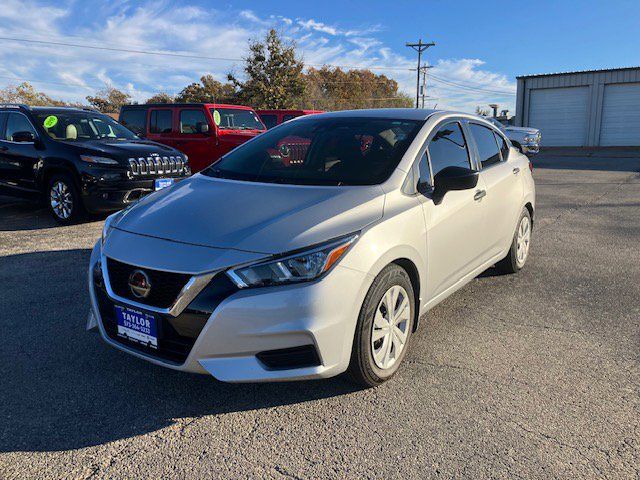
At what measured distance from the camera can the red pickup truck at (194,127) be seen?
1074cm

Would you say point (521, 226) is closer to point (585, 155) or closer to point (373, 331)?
point (373, 331)

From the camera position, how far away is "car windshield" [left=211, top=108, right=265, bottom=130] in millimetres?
11133

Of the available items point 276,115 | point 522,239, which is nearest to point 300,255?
point 522,239

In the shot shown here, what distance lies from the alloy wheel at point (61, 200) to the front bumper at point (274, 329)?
19.0ft

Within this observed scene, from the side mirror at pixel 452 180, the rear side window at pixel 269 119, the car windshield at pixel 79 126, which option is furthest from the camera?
the rear side window at pixel 269 119

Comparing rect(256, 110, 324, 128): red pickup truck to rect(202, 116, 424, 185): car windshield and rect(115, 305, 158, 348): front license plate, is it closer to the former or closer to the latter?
rect(202, 116, 424, 185): car windshield

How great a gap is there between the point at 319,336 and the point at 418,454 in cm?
71

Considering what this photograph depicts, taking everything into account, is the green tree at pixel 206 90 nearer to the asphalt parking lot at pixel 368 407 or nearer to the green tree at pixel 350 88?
the green tree at pixel 350 88

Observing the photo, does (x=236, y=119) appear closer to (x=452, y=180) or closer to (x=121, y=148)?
(x=121, y=148)

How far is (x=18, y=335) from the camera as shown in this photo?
3771 mm

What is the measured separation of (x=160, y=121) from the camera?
1121cm

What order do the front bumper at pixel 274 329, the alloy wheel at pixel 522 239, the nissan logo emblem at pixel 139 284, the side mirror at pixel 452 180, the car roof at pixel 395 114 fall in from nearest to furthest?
the front bumper at pixel 274 329 → the nissan logo emblem at pixel 139 284 → the side mirror at pixel 452 180 → the car roof at pixel 395 114 → the alloy wheel at pixel 522 239

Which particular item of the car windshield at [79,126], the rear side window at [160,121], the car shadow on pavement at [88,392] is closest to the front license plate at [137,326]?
the car shadow on pavement at [88,392]

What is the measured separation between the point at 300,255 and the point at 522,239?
3.40 meters
